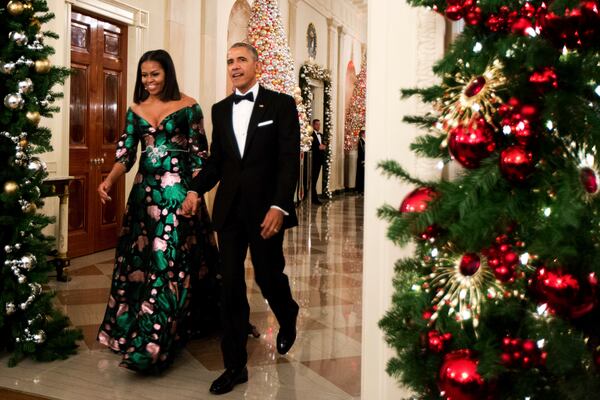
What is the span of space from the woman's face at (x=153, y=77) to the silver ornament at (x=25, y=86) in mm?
577

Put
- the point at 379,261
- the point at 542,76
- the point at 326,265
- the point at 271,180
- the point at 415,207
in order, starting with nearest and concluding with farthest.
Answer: the point at 542,76, the point at 415,207, the point at 379,261, the point at 271,180, the point at 326,265

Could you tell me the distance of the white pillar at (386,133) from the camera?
2066 millimetres

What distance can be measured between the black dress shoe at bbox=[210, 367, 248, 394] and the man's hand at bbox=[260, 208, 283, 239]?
0.64 meters

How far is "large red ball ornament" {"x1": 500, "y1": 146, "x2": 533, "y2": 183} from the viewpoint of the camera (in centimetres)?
124

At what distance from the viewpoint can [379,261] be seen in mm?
2221

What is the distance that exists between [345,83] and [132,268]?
1432 centimetres

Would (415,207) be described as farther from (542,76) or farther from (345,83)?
(345,83)

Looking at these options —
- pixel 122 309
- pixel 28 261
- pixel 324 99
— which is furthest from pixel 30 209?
pixel 324 99

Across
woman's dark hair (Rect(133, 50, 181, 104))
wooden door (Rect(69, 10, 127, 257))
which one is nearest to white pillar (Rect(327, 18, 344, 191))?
wooden door (Rect(69, 10, 127, 257))

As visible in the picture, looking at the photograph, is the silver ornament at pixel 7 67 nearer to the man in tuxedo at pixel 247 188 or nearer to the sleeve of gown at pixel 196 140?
the sleeve of gown at pixel 196 140

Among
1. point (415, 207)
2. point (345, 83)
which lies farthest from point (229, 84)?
point (415, 207)

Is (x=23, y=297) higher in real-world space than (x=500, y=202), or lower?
lower

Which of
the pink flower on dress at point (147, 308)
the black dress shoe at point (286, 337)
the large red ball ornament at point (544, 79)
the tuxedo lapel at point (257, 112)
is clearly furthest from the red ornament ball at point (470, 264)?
the pink flower on dress at point (147, 308)

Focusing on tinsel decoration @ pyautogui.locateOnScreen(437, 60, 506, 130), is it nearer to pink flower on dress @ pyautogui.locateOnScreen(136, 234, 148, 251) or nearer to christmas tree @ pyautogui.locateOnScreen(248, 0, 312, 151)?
pink flower on dress @ pyautogui.locateOnScreen(136, 234, 148, 251)
